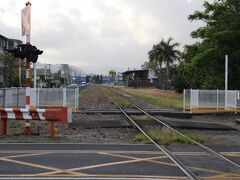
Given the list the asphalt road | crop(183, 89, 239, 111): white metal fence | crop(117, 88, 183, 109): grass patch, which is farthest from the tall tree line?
the asphalt road

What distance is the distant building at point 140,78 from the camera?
5773 inches

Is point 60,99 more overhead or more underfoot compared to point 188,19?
more underfoot

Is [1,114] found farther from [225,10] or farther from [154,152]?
[225,10]

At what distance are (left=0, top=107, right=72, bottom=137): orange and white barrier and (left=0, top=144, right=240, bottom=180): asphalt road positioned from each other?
203 cm

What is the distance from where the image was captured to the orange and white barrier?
619 inches

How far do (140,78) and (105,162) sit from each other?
156 metres

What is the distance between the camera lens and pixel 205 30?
4319 centimetres

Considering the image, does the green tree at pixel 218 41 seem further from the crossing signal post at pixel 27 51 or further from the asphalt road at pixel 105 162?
the asphalt road at pixel 105 162

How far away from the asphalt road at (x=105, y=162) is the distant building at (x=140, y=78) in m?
131

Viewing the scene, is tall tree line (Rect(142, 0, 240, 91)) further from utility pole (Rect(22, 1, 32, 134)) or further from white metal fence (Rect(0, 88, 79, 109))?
utility pole (Rect(22, 1, 32, 134))

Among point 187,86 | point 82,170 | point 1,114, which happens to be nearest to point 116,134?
point 1,114

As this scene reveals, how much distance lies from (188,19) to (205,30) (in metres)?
4.87

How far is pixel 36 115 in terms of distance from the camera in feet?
52.3

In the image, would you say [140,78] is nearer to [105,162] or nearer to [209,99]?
[209,99]
